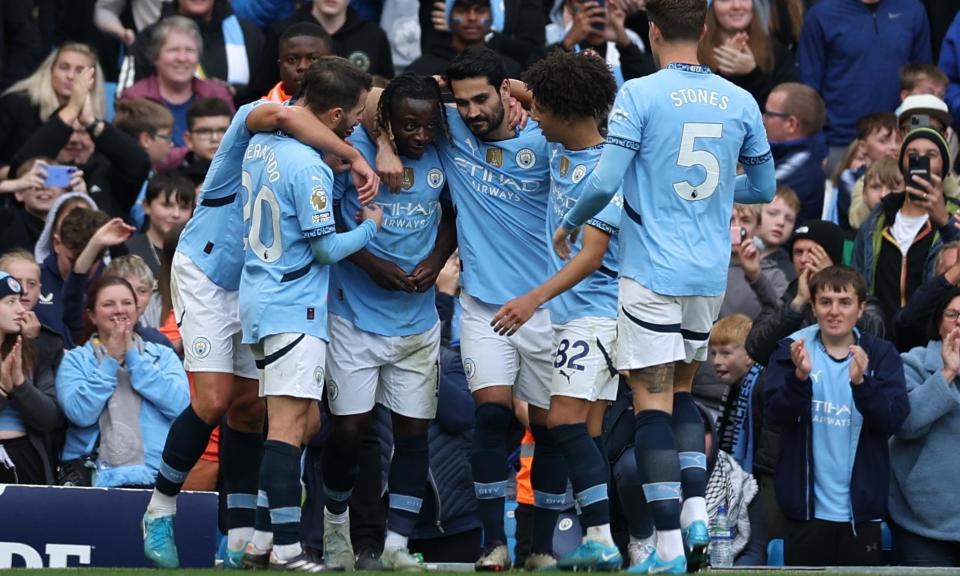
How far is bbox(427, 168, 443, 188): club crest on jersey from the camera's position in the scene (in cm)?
1010

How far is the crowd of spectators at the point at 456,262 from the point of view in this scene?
11.4 m

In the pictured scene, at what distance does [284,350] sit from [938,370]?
14.5 feet

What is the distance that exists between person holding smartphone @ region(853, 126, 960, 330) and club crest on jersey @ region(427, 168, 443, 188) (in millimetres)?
4080

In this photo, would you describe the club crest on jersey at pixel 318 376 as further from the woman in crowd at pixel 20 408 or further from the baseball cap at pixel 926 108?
the baseball cap at pixel 926 108

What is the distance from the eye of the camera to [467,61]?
9930 millimetres

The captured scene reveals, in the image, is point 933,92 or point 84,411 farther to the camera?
point 933,92

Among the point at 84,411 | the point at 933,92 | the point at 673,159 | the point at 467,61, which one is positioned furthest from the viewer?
the point at 933,92

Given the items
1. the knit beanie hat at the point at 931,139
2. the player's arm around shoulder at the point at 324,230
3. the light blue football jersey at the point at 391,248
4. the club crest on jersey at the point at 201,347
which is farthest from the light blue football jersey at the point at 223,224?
the knit beanie hat at the point at 931,139

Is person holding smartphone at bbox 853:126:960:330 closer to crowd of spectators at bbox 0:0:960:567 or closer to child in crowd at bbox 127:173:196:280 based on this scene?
crowd of spectators at bbox 0:0:960:567

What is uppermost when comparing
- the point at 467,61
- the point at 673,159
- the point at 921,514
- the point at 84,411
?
the point at 467,61

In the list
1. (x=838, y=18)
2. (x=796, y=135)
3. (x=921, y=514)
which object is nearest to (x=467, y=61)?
(x=921, y=514)

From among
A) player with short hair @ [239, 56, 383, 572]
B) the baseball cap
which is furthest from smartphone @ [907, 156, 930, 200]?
player with short hair @ [239, 56, 383, 572]

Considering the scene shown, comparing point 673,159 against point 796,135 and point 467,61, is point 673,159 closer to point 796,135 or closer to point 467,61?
point 467,61

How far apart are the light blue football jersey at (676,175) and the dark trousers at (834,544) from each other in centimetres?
287
